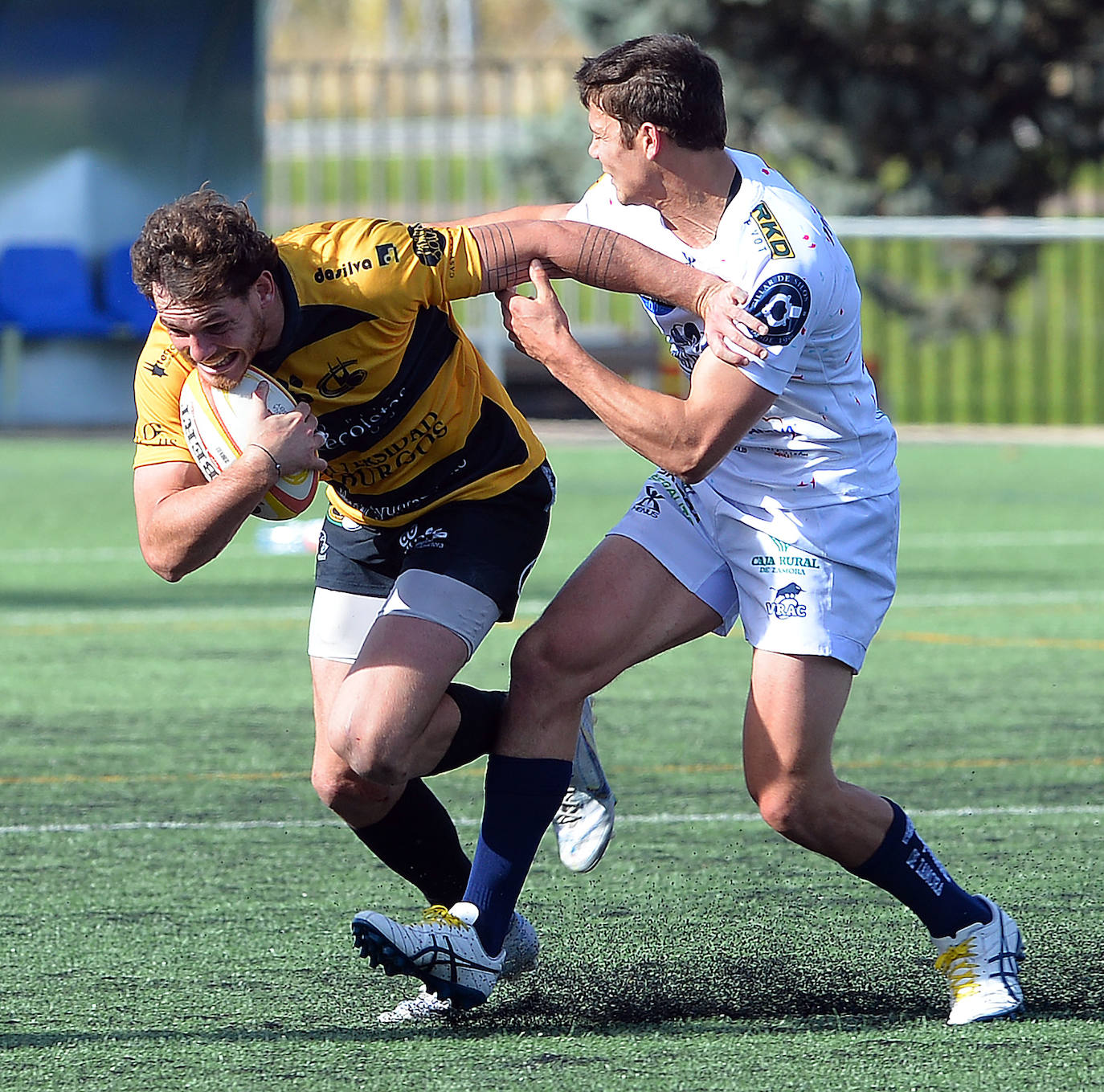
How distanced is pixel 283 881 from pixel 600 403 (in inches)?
71.9

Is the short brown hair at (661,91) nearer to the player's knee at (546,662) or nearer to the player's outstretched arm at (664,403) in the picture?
the player's outstretched arm at (664,403)

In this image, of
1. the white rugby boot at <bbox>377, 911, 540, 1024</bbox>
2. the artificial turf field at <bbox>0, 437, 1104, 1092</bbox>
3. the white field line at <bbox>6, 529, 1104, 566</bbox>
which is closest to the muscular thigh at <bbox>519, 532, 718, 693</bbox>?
the white rugby boot at <bbox>377, 911, 540, 1024</bbox>

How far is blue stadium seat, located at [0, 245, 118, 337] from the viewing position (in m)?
22.5

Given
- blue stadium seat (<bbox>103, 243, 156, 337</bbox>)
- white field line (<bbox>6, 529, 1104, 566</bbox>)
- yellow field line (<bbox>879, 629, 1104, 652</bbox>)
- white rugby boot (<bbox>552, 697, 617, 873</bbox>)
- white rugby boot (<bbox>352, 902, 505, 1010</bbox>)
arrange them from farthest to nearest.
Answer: blue stadium seat (<bbox>103, 243, 156, 337</bbox>), white field line (<bbox>6, 529, 1104, 566</bbox>), yellow field line (<bbox>879, 629, 1104, 652</bbox>), white rugby boot (<bbox>552, 697, 617, 873</bbox>), white rugby boot (<bbox>352, 902, 505, 1010</bbox>)

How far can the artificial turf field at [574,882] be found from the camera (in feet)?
13.4

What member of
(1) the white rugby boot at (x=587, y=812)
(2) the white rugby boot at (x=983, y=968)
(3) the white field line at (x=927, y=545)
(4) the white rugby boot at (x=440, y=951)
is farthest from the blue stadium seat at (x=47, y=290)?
(2) the white rugby boot at (x=983, y=968)

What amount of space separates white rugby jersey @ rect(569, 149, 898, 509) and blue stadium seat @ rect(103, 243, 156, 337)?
18617 millimetres

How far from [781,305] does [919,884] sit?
123 cm

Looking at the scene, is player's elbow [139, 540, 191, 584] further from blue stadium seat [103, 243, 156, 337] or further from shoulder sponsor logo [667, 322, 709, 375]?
blue stadium seat [103, 243, 156, 337]

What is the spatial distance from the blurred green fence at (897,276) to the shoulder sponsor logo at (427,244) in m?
17.6

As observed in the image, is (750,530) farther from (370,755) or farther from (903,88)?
(903,88)

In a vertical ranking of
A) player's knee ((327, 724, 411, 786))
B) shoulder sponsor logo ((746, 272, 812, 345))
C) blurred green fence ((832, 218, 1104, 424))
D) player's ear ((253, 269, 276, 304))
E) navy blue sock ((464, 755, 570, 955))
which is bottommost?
blurred green fence ((832, 218, 1104, 424))

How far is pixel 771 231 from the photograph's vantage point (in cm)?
446

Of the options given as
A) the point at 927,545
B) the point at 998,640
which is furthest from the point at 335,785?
the point at 927,545
